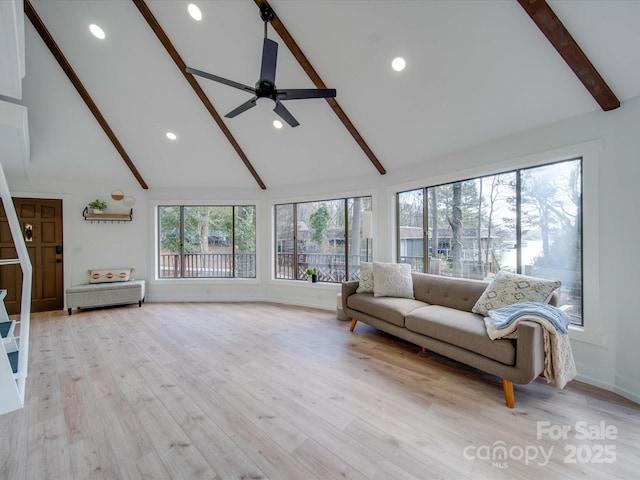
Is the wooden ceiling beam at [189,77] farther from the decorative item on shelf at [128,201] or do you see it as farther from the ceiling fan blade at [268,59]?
the decorative item on shelf at [128,201]

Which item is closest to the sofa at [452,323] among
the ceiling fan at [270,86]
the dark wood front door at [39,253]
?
the ceiling fan at [270,86]

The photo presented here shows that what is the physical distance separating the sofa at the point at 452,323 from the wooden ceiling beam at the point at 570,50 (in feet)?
5.53

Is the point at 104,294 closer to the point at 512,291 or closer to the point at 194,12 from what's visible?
the point at 194,12

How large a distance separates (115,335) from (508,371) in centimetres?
470

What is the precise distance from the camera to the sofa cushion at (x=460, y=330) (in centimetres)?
227

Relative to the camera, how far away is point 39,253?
16.5ft

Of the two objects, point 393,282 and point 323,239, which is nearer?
point 393,282

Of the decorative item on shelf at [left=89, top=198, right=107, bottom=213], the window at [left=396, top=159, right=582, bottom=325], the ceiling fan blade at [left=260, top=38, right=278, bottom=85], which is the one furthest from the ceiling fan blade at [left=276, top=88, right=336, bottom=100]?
the decorative item on shelf at [left=89, top=198, right=107, bottom=213]

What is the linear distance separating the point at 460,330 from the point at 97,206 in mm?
6486

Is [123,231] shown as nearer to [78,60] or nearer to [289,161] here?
[78,60]

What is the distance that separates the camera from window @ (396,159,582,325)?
9.16 ft

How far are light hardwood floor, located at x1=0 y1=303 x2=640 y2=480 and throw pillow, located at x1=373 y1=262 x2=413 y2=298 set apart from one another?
68 cm

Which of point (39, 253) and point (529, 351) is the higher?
point (39, 253)

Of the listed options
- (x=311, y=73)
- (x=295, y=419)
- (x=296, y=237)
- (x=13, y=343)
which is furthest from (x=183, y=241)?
(x=295, y=419)
